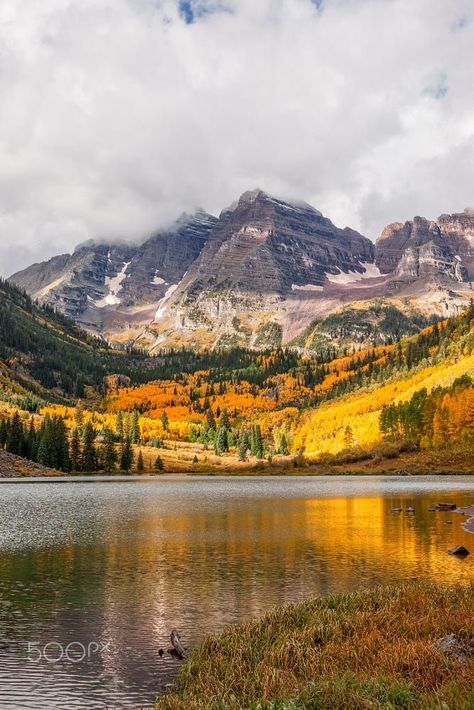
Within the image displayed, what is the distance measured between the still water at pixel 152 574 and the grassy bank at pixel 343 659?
277 centimetres

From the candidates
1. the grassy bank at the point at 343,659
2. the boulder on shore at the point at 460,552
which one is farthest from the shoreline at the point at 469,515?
the grassy bank at the point at 343,659

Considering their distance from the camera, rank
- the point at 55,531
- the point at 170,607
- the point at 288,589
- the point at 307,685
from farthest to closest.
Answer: the point at 55,531, the point at 288,589, the point at 170,607, the point at 307,685

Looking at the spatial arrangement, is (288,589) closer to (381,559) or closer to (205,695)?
(381,559)

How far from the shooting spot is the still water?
23375 mm

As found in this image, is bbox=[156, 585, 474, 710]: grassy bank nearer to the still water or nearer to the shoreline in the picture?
the still water

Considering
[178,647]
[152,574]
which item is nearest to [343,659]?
[178,647]

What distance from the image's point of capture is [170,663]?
23953 millimetres

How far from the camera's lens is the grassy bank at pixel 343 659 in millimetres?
15656

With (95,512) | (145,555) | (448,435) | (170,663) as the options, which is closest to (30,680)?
(170,663)

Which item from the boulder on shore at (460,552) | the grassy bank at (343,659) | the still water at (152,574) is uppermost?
the grassy bank at (343,659)

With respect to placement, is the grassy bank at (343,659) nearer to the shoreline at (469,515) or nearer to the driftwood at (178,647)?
the driftwood at (178,647)

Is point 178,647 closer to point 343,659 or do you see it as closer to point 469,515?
point 343,659

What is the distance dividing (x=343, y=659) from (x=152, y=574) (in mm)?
22575

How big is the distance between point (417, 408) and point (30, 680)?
6727 inches
